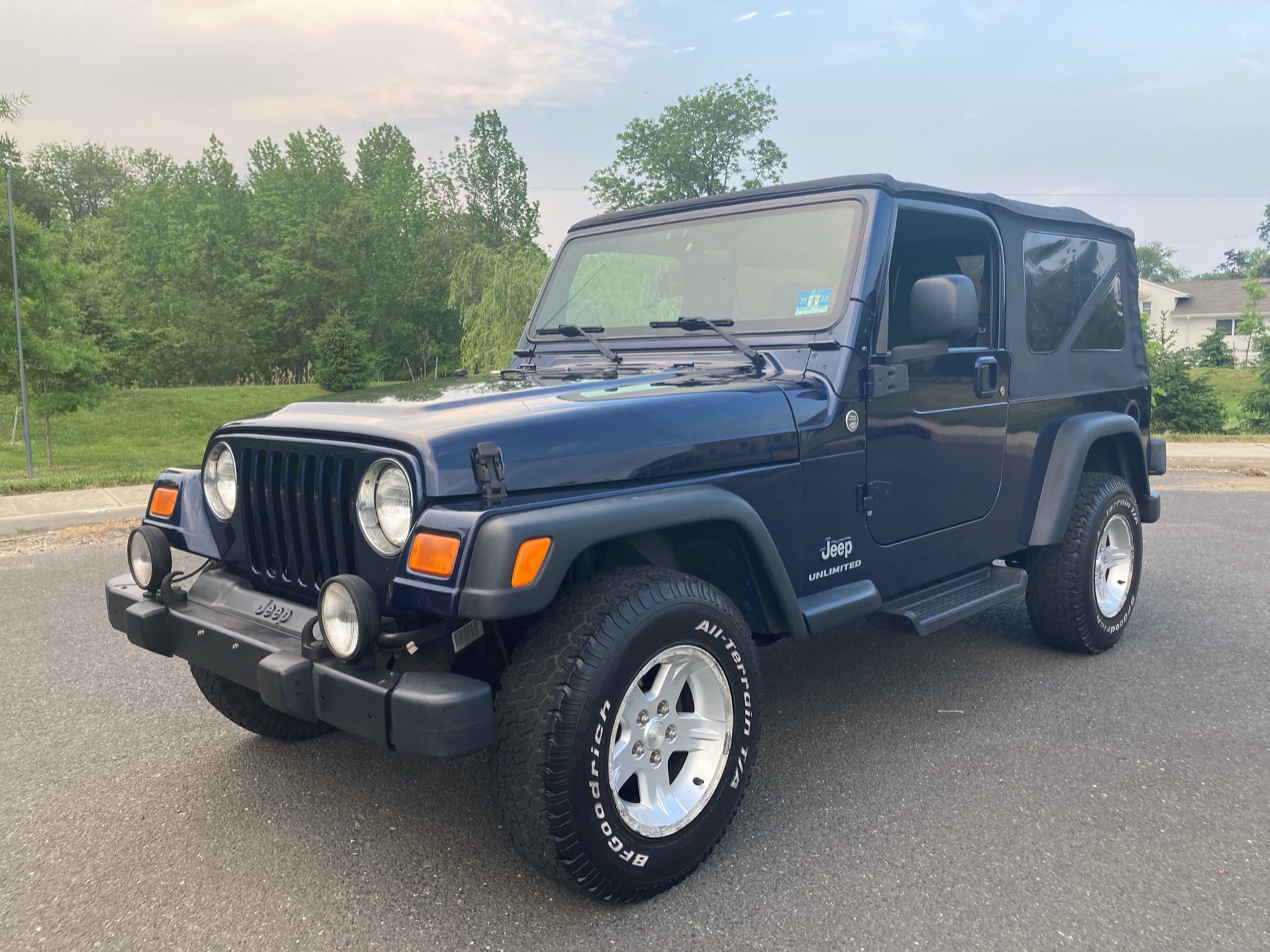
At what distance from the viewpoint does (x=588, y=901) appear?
2.49 meters

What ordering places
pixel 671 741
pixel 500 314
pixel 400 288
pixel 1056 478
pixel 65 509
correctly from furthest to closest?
1. pixel 400 288
2. pixel 500 314
3. pixel 65 509
4. pixel 1056 478
5. pixel 671 741

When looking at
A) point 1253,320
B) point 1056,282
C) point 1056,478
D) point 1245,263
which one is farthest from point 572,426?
point 1245,263

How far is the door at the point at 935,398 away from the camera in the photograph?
10.9ft

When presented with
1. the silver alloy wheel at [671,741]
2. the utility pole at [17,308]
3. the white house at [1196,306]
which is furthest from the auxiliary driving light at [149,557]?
the white house at [1196,306]

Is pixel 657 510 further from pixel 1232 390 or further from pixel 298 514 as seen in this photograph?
pixel 1232 390

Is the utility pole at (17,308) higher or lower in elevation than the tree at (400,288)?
lower

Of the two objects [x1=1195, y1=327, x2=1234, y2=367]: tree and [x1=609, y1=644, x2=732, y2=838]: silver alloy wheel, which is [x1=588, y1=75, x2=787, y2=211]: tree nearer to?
[x1=1195, y1=327, x2=1234, y2=367]: tree

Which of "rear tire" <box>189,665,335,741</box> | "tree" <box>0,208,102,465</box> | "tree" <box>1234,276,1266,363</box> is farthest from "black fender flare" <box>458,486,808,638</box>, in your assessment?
"tree" <box>1234,276,1266,363</box>

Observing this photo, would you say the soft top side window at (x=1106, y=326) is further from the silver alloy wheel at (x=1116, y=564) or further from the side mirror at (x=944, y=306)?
the side mirror at (x=944, y=306)

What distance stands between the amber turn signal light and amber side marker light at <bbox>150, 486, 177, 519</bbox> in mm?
1288

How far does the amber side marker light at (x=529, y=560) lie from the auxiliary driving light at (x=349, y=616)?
1.19 feet

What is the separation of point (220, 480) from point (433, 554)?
3.85 feet

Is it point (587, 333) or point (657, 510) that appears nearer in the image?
point (657, 510)

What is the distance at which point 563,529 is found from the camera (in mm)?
2275
